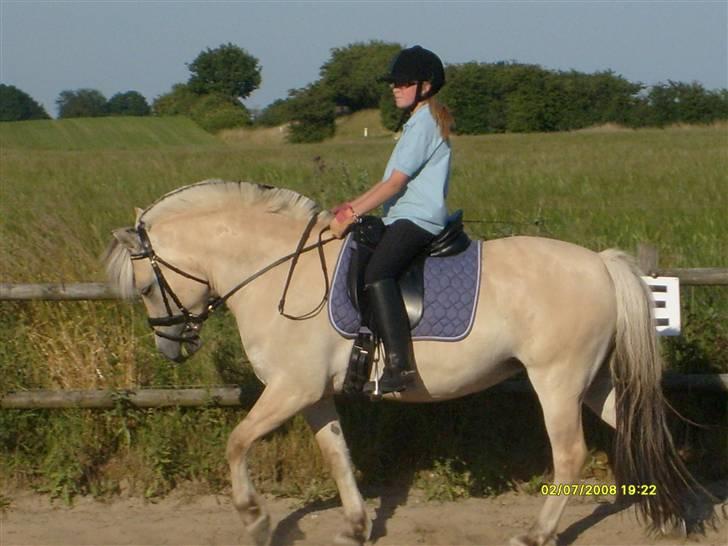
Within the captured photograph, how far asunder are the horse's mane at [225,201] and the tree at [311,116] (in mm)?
43505

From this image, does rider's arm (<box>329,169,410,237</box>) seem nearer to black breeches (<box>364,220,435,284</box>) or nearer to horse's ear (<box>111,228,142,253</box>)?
black breeches (<box>364,220,435,284</box>)

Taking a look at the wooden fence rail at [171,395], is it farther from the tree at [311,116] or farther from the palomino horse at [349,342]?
the tree at [311,116]

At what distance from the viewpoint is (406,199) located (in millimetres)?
4984

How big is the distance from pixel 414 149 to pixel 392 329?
836mm

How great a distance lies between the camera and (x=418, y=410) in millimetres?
6402

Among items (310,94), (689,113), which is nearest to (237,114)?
(310,94)

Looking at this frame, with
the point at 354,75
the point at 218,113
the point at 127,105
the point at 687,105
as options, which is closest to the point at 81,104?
the point at 127,105

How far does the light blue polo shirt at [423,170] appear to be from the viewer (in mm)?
4840

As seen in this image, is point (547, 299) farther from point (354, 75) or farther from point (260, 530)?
point (354, 75)

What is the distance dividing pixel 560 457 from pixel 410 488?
1.37 metres

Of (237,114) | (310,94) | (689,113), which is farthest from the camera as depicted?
(237,114)

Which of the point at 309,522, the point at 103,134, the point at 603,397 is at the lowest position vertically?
the point at 309,522

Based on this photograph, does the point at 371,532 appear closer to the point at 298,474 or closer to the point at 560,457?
the point at 298,474

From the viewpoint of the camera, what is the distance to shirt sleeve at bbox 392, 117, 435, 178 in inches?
190
